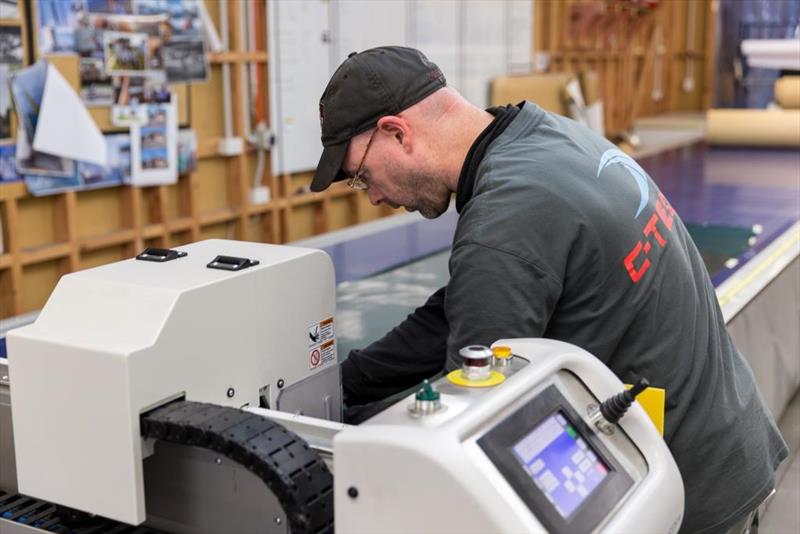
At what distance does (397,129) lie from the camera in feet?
4.32

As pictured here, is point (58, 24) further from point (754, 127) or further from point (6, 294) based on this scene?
point (754, 127)

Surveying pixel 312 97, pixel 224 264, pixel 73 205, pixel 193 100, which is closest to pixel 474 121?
pixel 224 264

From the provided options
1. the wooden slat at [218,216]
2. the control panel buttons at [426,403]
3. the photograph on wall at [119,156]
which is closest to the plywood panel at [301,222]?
the wooden slat at [218,216]

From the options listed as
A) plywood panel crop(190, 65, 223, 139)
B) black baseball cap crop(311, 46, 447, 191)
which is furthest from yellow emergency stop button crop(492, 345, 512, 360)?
plywood panel crop(190, 65, 223, 139)

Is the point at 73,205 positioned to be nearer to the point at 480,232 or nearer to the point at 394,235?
the point at 394,235

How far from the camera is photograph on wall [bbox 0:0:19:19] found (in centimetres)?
346

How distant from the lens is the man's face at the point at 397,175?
1.34 meters

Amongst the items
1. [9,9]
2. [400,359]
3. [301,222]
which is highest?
[9,9]

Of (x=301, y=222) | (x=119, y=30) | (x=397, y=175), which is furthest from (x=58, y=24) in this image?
(x=397, y=175)

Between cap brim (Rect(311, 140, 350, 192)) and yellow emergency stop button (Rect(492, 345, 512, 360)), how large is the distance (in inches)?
17.3

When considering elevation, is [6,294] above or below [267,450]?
below

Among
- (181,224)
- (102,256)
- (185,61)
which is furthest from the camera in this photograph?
(181,224)

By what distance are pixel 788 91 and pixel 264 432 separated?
5.64 m

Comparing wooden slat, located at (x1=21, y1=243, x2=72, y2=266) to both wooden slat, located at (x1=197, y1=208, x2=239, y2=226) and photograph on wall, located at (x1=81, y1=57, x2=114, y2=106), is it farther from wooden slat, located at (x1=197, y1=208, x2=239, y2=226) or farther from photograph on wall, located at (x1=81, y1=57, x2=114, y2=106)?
wooden slat, located at (x1=197, y1=208, x2=239, y2=226)
